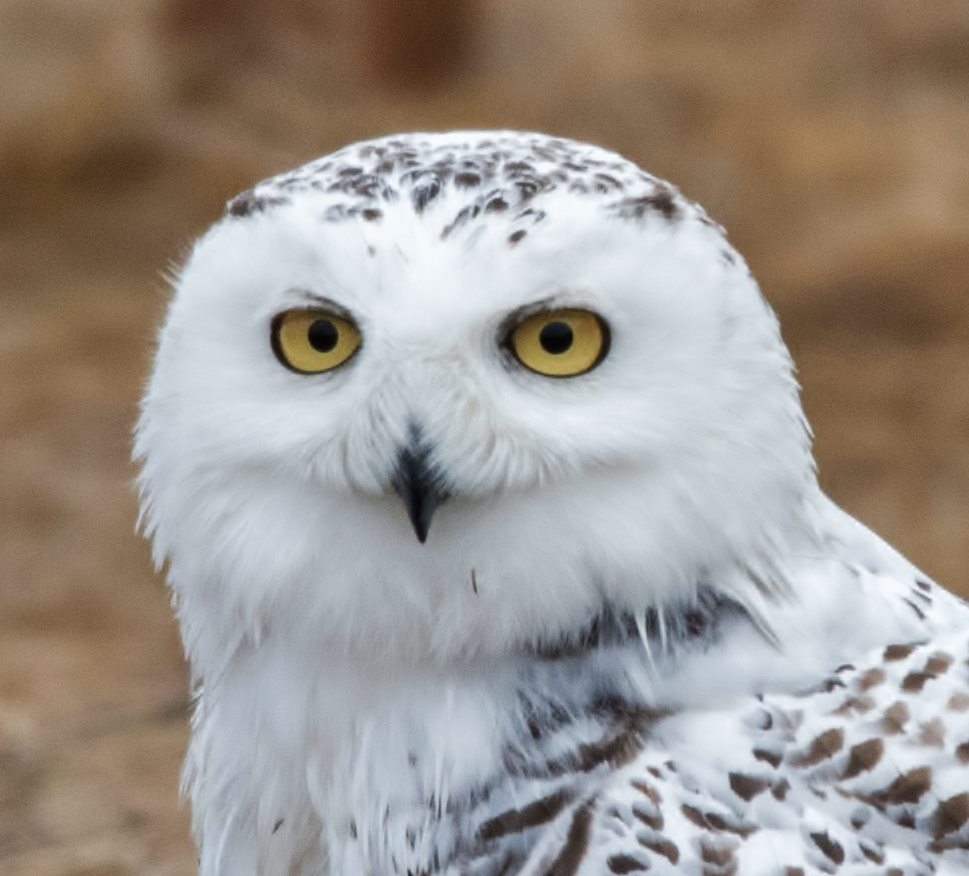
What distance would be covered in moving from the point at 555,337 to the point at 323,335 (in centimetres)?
23

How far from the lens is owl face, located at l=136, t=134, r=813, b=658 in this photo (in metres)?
1.94

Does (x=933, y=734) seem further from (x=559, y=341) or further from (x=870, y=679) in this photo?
(x=559, y=341)

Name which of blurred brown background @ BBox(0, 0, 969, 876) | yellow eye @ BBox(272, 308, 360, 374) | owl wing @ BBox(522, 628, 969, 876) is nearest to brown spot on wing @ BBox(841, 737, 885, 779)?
owl wing @ BBox(522, 628, 969, 876)

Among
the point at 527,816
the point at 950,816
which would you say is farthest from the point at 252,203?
the point at 950,816

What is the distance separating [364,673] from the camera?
2.15m

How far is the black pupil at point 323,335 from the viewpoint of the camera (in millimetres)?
1961

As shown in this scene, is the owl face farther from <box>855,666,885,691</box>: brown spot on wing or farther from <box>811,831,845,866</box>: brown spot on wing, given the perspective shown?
<box>811,831,845,866</box>: brown spot on wing

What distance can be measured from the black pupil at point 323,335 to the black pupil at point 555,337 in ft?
0.68

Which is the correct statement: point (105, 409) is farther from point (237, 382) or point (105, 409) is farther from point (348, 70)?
point (237, 382)

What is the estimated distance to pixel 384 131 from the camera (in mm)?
7859

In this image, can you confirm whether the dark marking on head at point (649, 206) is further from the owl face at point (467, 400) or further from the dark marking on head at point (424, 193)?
the dark marking on head at point (424, 193)

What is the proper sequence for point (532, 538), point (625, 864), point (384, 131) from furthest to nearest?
point (384, 131)
point (532, 538)
point (625, 864)

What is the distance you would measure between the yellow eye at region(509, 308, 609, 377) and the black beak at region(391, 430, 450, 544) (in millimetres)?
137

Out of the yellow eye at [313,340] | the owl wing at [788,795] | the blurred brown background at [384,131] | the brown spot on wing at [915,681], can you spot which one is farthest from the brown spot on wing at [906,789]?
the blurred brown background at [384,131]
